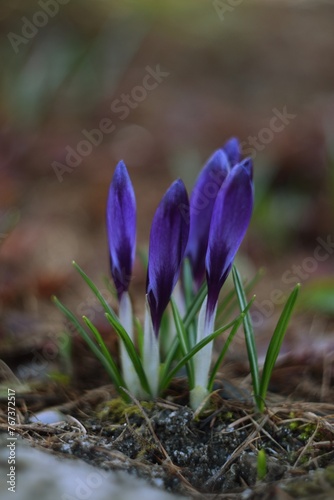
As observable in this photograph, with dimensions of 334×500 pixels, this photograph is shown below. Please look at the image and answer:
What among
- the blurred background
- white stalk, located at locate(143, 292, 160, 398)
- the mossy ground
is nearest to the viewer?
the mossy ground

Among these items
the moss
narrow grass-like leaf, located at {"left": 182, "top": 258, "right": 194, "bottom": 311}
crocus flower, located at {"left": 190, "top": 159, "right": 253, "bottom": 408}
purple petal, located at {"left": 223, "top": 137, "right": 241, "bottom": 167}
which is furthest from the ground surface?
purple petal, located at {"left": 223, "top": 137, "right": 241, "bottom": 167}

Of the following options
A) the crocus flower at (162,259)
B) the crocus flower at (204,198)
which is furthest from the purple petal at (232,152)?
the crocus flower at (162,259)

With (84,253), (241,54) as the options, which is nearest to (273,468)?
(84,253)

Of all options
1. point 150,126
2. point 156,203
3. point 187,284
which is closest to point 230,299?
point 187,284

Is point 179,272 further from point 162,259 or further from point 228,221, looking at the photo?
point 228,221

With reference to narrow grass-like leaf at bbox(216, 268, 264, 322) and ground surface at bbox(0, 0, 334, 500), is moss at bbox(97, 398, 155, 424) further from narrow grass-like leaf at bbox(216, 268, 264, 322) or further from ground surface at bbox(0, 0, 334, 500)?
narrow grass-like leaf at bbox(216, 268, 264, 322)

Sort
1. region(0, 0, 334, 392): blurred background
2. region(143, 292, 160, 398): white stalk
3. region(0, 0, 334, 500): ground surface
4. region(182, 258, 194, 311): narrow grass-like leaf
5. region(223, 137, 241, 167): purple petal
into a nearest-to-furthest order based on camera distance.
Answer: region(0, 0, 334, 500): ground surface, region(143, 292, 160, 398): white stalk, region(223, 137, 241, 167): purple petal, region(182, 258, 194, 311): narrow grass-like leaf, region(0, 0, 334, 392): blurred background
